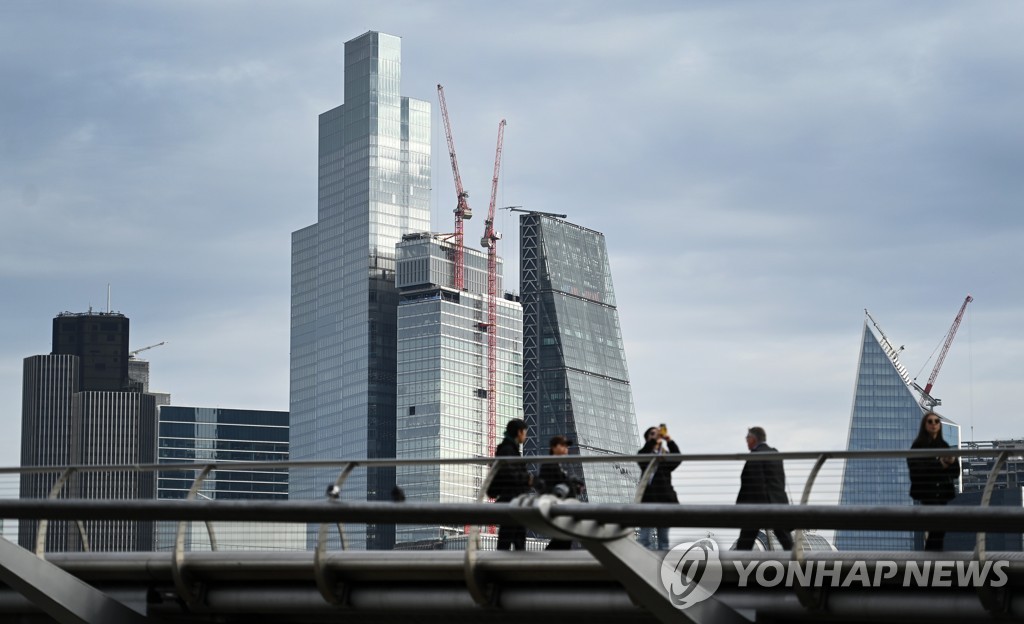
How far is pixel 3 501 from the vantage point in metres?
19.1

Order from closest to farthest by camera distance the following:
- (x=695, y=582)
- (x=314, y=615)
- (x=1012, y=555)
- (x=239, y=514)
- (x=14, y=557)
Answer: (x=239, y=514)
(x=1012, y=555)
(x=695, y=582)
(x=14, y=557)
(x=314, y=615)

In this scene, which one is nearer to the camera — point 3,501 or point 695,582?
point 3,501

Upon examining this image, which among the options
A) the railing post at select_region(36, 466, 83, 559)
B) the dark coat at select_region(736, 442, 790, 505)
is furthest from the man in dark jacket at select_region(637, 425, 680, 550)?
the railing post at select_region(36, 466, 83, 559)

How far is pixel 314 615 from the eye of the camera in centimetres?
2356

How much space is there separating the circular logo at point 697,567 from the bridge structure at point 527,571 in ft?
0.09

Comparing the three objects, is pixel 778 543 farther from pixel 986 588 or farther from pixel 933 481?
pixel 986 588

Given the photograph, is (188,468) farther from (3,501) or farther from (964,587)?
(964,587)

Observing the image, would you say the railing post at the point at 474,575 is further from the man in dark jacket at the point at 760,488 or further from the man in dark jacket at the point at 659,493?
the man in dark jacket at the point at 760,488

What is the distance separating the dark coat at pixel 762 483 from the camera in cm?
2084

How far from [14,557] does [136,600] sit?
2415 mm

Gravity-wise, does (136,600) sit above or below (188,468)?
below

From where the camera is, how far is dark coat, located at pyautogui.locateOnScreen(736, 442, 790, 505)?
68.4 feet

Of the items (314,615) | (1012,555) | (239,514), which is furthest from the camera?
(314,615)

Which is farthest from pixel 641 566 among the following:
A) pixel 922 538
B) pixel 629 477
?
pixel 629 477
